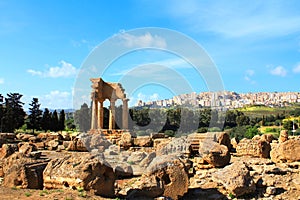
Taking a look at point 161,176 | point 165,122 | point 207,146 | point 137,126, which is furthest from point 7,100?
point 161,176

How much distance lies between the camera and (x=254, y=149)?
19188 millimetres

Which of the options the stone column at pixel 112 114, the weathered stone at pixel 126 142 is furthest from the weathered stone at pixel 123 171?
the stone column at pixel 112 114

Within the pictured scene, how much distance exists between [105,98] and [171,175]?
66.9ft

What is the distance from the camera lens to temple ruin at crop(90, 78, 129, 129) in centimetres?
2961

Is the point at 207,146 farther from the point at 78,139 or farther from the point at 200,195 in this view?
the point at 78,139

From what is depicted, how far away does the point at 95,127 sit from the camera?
2972cm

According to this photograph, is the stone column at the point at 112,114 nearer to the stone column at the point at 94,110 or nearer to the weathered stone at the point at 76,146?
the stone column at the point at 94,110

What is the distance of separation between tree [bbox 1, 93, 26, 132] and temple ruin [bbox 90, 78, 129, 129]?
17167 millimetres

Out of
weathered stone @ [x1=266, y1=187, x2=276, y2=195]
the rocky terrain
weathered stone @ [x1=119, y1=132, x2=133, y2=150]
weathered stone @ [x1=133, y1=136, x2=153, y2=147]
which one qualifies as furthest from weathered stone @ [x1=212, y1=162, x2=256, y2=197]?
weathered stone @ [x1=119, y1=132, x2=133, y2=150]

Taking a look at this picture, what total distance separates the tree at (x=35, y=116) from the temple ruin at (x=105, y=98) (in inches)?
826

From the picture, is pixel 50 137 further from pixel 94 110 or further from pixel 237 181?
pixel 237 181

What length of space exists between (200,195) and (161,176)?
1.74 m

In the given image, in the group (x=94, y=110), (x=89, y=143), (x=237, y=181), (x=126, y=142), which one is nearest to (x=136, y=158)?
(x=126, y=142)

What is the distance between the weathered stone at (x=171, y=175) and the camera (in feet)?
35.3
